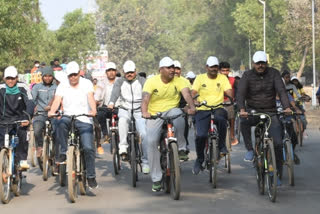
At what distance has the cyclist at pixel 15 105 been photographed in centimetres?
1160

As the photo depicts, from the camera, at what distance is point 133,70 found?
13703 mm

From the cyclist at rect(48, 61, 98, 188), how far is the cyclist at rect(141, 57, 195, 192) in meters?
0.76

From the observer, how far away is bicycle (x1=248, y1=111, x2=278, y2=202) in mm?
10281

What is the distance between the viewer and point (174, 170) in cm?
1061

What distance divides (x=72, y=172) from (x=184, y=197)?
1.48 metres

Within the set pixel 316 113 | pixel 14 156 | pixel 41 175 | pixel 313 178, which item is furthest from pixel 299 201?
pixel 316 113

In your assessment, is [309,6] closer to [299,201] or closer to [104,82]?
[104,82]

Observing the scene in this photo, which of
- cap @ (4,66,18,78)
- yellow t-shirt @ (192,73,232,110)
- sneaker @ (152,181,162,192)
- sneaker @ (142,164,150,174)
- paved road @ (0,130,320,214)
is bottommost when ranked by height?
paved road @ (0,130,320,214)

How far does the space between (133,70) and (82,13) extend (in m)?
38.5

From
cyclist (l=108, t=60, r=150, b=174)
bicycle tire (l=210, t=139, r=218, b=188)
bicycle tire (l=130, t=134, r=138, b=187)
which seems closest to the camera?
bicycle tire (l=210, t=139, r=218, b=188)

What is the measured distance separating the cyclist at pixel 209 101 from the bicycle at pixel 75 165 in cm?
184

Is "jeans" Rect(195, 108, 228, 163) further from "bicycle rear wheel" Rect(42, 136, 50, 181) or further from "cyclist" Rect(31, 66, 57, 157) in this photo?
"cyclist" Rect(31, 66, 57, 157)

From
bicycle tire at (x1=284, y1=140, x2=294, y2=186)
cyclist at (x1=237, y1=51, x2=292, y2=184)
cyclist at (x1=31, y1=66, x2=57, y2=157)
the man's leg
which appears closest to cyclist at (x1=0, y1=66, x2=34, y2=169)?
the man's leg

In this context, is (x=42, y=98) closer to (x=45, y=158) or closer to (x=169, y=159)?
(x=45, y=158)
